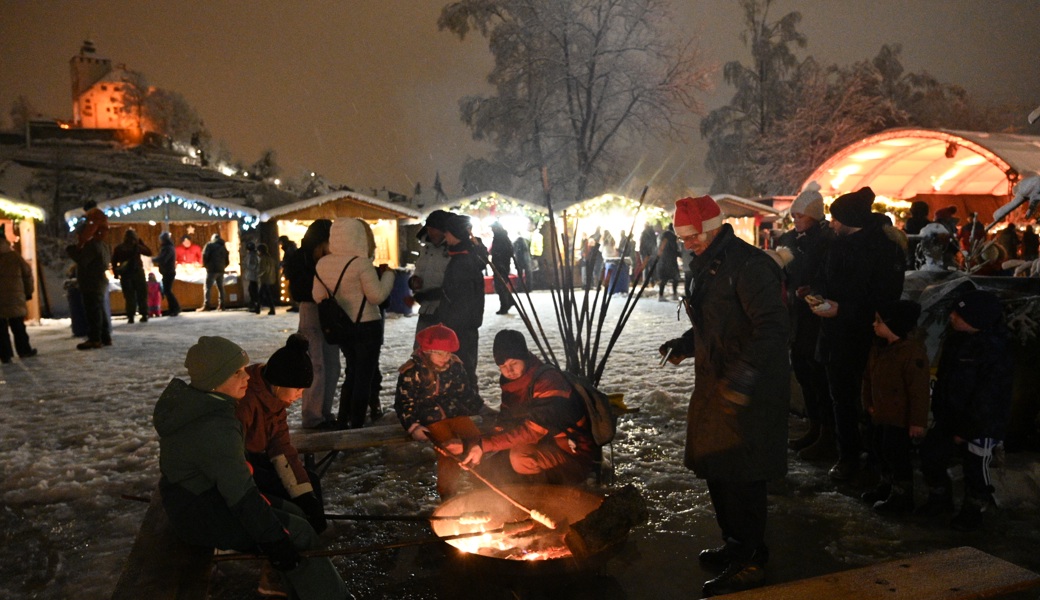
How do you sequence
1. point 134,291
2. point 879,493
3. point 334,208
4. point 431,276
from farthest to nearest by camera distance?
point 334,208 < point 134,291 < point 431,276 < point 879,493

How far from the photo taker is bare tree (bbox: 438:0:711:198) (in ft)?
93.7

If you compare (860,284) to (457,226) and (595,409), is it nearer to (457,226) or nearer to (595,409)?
(595,409)

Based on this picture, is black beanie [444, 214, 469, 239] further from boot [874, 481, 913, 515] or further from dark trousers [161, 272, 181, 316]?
dark trousers [161, 272, 181, 316]

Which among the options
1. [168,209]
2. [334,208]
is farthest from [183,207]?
[334,208]

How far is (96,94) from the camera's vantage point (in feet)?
279

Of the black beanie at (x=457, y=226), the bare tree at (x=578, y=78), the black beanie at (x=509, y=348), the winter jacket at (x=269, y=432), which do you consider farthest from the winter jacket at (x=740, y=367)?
the bare tree at (x=578, y=78)

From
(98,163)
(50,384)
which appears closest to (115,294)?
(50,384)

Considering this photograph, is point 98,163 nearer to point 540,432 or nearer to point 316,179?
point 316,179

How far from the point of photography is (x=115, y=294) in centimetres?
1583

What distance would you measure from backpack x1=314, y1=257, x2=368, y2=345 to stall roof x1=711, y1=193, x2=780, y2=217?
1889 cm

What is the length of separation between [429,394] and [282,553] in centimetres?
166

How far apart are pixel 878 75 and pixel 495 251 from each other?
29.0 meters

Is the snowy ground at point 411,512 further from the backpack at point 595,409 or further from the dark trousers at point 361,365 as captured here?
the backpack at point 595,409

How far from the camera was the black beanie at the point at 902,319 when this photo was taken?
13.0 ft
